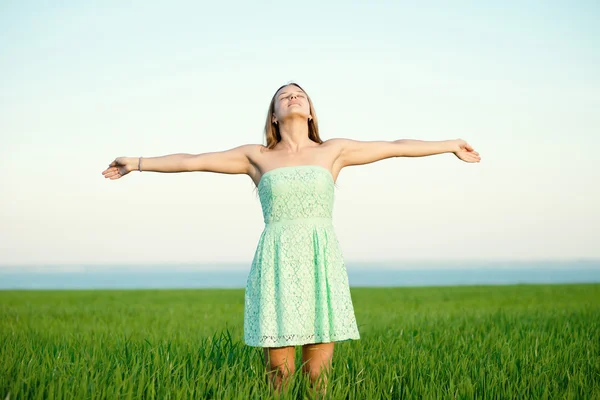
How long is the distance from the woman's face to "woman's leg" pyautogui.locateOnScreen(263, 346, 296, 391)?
5.91ft

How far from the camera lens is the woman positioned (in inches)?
180

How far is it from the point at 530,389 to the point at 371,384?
144 centimetres

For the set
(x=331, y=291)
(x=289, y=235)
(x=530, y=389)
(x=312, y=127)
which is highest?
(x=312, y=127)

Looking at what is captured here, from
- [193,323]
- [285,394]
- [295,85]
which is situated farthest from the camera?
[193,323]

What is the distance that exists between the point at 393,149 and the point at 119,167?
2.34 m

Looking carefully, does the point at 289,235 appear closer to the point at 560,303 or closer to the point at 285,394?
the point at 285,394

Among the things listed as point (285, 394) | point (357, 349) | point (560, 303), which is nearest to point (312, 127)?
point (285, 394)

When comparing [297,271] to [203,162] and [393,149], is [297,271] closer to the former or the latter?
[203,162]

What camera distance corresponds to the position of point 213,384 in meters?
4.75

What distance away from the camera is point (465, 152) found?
5492 millimetres

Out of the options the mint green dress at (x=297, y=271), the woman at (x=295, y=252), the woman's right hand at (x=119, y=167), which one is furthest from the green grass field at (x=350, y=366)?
the woman's right hand at (x=119, y=167)

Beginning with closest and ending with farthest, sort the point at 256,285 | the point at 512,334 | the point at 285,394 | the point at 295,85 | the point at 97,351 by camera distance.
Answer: the point at 285,394
the point at 256,285
the point at 295,85
the point at 97,351
the point at 512,334

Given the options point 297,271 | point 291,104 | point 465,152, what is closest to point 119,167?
point 291,104

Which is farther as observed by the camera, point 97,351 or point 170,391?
point 97,351
